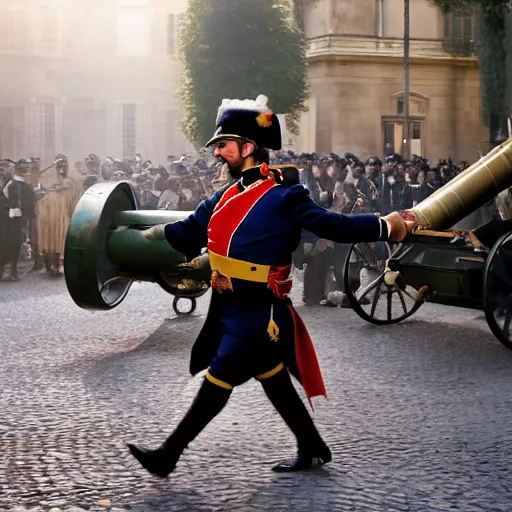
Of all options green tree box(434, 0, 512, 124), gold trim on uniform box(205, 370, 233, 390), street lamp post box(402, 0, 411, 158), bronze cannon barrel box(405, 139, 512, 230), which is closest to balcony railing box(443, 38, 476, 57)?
street lamp post box(402, 0, 411, 158)

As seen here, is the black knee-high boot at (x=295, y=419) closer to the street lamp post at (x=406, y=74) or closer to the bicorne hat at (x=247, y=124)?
the bicorne hat at (x=247, y=124)

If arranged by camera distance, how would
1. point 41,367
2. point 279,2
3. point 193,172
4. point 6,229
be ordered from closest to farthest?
point 41,367 < point 6,229 < point 193,172 < point 279,2

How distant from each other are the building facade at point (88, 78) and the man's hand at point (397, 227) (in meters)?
35.9

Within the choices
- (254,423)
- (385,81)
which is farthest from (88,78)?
(254,423)

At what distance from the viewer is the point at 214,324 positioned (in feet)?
19.6

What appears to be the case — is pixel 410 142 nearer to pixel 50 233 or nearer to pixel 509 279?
pixel 50 233

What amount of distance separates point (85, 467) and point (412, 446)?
160 cm

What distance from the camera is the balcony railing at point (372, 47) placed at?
39406 mm

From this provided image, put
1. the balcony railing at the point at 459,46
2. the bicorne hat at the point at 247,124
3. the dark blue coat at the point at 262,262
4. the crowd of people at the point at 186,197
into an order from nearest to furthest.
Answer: the dark blue coat at the point at 262,262
the bicorne hat at the point at 247,124
the crowd of people at the point at 186,197
the balcony railing at the point at 459,46

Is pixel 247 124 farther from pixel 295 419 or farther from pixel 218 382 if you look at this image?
pixel 295 419

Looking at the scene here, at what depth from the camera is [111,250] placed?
1022 cm

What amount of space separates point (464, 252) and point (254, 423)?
11.5 ft

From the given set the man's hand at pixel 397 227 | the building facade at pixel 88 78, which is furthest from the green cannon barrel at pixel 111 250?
the building facade at pixel 88 78

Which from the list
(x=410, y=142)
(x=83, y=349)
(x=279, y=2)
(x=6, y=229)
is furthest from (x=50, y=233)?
(x=410, y=142)
